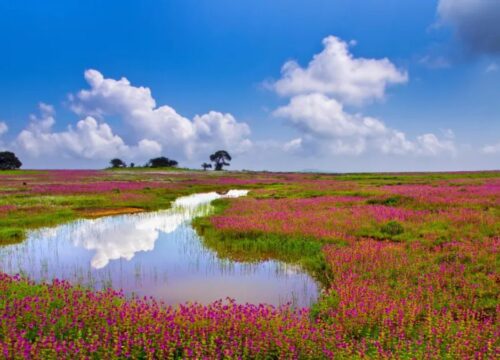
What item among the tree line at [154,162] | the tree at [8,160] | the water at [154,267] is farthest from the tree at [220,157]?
the water at [154,267]

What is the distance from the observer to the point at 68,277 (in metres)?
10.9

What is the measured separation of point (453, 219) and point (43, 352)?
16567mm

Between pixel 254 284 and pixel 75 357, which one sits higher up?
pixel 75 357

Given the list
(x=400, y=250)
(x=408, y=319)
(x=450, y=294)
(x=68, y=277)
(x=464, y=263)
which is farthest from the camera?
(x=400, y=250)

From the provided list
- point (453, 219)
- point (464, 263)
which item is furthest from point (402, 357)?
point (453, 219)

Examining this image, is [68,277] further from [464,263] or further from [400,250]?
[464,263]

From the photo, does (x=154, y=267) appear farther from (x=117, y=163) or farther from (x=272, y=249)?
(x=117, y=163)

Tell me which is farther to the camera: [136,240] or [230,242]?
[136,240]

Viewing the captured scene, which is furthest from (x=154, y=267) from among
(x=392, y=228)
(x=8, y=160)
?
(x=8, y=160)

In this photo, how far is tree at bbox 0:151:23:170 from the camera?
3996 inches

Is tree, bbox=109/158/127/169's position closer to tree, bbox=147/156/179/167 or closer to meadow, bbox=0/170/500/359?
tree, bbox=147/156/179/167

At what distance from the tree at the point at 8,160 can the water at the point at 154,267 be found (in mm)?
102250

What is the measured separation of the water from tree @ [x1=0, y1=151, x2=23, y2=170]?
102 m

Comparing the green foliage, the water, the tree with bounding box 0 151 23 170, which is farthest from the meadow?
the tree with bounding box 0 151 23 170
